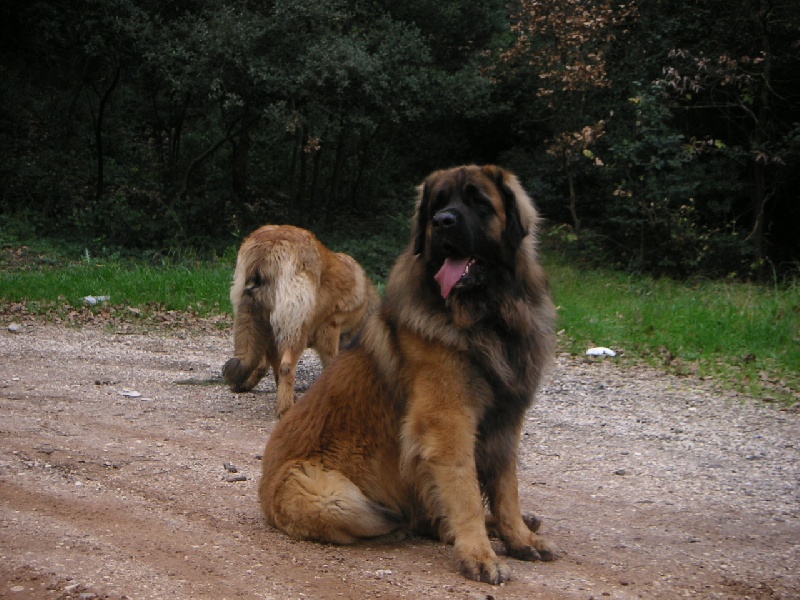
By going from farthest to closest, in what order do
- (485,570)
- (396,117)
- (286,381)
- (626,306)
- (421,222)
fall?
(396,117) < (626,306) < (286,381) < (421,222) < (485,570)

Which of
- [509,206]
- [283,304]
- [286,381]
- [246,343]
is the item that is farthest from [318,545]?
[246,343]

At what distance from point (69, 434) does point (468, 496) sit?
3341 mm

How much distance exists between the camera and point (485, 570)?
3969 mm

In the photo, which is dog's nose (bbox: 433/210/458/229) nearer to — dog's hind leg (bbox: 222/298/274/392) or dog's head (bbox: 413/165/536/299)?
dog's head (bbox: 413/165/536/299)

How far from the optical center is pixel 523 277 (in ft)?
14.8

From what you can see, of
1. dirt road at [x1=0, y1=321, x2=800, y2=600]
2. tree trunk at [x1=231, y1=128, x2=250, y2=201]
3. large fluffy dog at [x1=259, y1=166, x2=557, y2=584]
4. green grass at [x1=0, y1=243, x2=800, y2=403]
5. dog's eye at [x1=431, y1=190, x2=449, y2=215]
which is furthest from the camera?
tree trunk at [x1=231, y1=128, x2=250, y2=201]

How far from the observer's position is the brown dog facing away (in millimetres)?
7473

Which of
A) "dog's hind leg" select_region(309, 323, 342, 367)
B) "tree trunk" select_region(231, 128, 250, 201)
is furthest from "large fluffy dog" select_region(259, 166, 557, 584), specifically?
"tree trunk" select_region(231, 128, 250, 201)

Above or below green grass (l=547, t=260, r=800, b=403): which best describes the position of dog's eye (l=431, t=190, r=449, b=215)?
above

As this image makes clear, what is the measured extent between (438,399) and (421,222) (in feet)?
3.08

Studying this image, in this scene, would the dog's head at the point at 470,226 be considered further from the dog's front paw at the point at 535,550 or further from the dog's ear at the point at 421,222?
the dog's front paw at the point at 535,550

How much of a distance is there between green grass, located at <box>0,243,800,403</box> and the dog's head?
194 inches

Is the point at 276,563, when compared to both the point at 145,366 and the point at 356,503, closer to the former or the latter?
the point at 356,503

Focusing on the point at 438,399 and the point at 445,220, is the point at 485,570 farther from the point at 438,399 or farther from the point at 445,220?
the point at 445,220
